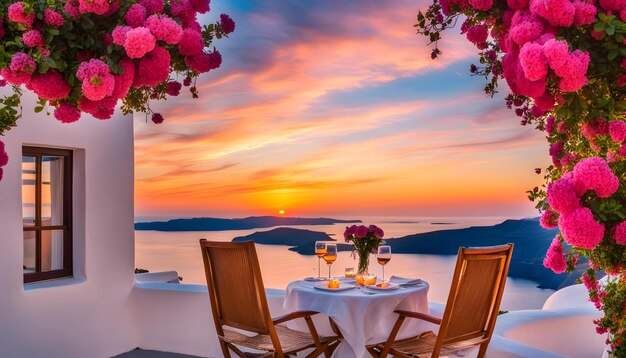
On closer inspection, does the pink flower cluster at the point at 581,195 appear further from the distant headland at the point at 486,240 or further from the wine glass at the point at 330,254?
the distant headland at the point at 486,240

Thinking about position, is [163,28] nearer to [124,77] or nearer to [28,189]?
[124,77]

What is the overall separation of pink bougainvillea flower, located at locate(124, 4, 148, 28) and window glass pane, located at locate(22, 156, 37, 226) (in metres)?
3.12

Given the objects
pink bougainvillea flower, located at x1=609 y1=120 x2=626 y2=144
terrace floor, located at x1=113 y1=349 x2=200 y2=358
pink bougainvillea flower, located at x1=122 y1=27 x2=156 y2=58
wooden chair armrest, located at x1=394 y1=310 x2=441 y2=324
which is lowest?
terrace floor, located at x1=113 y1=349 x2=200 y2=358

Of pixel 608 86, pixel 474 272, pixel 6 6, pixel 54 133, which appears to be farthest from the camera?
pixel 54 133

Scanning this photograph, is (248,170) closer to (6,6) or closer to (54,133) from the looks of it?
(54,133)

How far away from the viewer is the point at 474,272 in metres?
3.60

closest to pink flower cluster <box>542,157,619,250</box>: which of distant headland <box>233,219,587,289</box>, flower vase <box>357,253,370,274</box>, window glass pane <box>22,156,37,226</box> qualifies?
flower vase <box>357,253,370,274</box>

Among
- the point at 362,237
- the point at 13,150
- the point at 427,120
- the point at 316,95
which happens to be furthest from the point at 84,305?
the point at 427,120

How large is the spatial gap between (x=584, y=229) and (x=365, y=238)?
2485 millimetres

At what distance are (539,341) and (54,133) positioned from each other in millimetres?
4831

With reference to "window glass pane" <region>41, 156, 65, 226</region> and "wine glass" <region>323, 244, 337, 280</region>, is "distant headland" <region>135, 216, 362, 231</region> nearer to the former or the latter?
"window glass pane" <region>41, 156, 65, 226</region>

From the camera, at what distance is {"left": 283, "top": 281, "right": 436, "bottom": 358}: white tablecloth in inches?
147

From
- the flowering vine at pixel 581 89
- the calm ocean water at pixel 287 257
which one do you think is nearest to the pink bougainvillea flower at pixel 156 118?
the flowering vine at pixel 581 89

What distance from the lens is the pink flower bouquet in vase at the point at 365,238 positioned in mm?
4531
